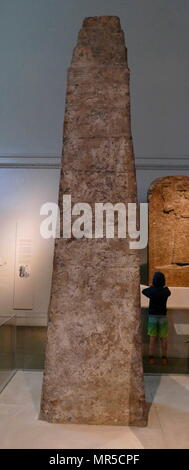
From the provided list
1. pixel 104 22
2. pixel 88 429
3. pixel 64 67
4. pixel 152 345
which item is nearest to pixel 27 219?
pixel 64 67

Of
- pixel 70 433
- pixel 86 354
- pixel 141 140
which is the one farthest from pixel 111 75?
pixel 141 140

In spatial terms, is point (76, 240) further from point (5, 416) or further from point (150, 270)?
point (150, 270)

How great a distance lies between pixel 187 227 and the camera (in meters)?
5.44

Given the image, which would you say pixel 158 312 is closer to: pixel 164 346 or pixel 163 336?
pixel 163 336

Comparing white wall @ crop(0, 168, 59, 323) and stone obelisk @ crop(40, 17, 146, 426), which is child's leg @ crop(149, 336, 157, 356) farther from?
white wall @ crop(0, 168, 59, 323)

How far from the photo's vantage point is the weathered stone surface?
17.2ft

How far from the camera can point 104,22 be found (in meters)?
3.08

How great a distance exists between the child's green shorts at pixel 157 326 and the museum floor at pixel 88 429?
1112 millimetres

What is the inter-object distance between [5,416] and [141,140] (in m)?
4.76

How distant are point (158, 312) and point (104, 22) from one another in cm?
298

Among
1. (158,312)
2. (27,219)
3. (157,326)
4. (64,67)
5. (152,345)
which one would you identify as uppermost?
(64,67)

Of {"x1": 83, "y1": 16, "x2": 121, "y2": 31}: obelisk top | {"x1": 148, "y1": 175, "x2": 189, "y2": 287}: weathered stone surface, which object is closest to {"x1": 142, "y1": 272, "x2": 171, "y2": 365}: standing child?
{"x1": 148, "y1": 175, "x2": 189, "y2": 287}: weathered stone surface

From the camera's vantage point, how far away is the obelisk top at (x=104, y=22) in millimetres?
3072

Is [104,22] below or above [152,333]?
above
